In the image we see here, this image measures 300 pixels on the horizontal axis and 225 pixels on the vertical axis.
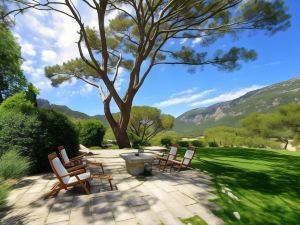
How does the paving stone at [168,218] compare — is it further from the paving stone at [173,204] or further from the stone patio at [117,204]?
the paving stone at [173,204]

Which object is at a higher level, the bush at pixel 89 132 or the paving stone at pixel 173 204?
the bush at pixel 89 132

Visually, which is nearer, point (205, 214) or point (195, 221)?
point (195, 221)

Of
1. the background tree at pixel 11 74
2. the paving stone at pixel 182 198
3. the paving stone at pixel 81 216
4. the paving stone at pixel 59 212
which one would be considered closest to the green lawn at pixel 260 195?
the paving stone at pixel 182 198

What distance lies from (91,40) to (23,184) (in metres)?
11.1

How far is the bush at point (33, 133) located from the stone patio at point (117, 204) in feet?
4.47

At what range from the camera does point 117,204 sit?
4172 millimetres

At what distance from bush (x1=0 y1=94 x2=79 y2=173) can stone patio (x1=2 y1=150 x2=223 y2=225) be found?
136cm

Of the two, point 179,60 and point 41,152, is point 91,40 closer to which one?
point 179,60

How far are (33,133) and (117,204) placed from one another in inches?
178

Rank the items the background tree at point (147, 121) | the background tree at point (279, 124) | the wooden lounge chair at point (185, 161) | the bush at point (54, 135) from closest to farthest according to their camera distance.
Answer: the bush at point (54, 135) < the wooden lounge chair at point (185, 161) < the background tree at point (147, 121) < the background tree at point (279, 124)

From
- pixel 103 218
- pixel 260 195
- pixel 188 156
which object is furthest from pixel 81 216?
pixel 188 156

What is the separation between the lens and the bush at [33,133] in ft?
22.7

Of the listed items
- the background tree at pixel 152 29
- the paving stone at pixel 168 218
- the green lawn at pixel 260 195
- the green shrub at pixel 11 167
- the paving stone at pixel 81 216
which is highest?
the background tree at pixel 152 29

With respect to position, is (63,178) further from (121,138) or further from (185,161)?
(121,138)
